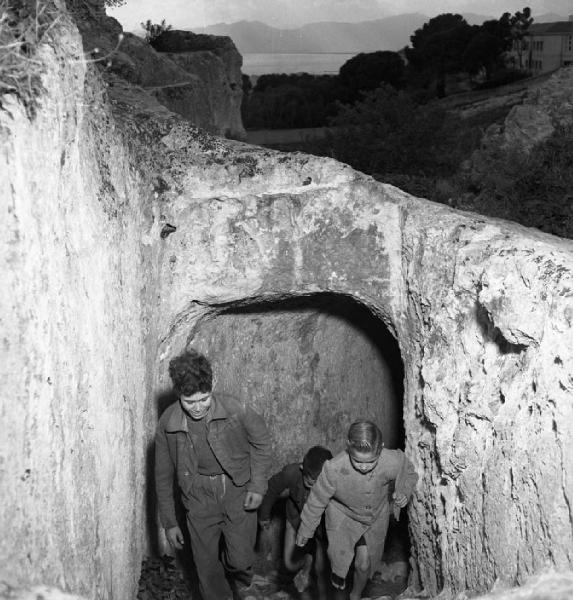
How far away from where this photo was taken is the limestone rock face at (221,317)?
144 inches

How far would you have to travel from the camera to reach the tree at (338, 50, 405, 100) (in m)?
34.8

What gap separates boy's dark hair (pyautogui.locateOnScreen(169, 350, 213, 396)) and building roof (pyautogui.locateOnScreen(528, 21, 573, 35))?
94.7 ft

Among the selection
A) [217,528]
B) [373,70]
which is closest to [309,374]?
[217,528]

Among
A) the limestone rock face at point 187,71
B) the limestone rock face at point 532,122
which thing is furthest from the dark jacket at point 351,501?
the limestone rock face at point 532,122

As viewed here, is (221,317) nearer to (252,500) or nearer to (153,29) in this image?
(252,500)

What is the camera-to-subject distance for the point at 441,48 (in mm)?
33656

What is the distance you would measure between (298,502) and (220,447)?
98cm

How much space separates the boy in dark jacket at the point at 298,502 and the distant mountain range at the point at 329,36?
25039 millimetres

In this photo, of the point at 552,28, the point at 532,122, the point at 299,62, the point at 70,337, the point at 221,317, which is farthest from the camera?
the point at 299,62

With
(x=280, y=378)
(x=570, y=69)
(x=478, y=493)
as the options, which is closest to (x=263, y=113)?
(x=570, y=69)

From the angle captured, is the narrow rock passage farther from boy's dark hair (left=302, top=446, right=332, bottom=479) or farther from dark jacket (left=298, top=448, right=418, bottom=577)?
boy's dark hair (left=302, top=446, right=332, bottom=479)

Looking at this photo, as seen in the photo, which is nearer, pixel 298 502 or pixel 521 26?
pixel 298 502

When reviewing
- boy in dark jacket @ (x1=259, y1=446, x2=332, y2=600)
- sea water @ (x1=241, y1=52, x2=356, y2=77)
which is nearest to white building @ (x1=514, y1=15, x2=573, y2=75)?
sea water @ (x1=241, y1=52, x2=356, y2=77)

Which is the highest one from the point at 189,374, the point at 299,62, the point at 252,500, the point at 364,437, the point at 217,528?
the point at 299,62
